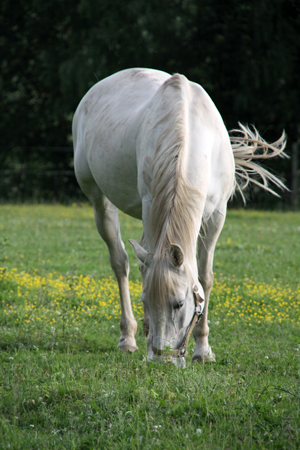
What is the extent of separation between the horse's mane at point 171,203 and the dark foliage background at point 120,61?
45.7 feet

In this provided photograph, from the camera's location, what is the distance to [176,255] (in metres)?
2.92

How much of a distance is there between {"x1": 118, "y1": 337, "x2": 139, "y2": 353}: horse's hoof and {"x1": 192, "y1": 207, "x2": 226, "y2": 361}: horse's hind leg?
581 millimetres

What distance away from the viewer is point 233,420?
2.73 meters

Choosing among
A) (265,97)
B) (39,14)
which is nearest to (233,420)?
(265,97)

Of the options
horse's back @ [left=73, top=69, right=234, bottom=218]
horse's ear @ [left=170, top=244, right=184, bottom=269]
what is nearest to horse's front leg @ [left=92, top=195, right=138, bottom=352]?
horse's back @ [left=73, top=69, right=234, bottom=218]

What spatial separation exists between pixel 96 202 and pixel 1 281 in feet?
5.11

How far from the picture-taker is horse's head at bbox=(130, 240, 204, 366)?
2924 mm

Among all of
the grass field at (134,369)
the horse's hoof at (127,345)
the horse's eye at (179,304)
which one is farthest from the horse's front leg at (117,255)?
the horse's eye at (179,304)

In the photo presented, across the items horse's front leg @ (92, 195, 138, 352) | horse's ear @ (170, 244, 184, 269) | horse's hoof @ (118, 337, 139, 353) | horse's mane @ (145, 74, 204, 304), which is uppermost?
horse's mane @ (145, 74, 204, 304)

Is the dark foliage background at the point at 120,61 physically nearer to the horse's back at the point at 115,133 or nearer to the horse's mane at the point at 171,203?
the horse's back at the point at 115,133

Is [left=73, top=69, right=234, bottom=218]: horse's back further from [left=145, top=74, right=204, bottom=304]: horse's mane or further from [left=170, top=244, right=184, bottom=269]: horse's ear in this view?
[left=170, top=244, right=184, bottom=269]: horse's ear

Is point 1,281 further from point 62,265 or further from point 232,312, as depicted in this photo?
point 232,312

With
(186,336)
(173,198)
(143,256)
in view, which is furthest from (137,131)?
(186,336)

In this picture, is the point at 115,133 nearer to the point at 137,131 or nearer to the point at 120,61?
the point at 137,131
